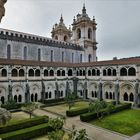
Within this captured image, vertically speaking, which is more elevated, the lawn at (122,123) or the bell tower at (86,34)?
the bell tower at (86,34)

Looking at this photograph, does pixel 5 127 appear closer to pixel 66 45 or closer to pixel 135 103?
pixel 135 103

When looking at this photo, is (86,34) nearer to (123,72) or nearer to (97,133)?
(123,72)

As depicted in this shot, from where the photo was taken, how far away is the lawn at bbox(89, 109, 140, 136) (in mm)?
20125

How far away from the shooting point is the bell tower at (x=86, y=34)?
194ft

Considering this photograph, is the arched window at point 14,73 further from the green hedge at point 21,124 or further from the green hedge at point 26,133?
the green hedge at point 26,133

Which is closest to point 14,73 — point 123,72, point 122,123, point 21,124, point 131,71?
point 21,124

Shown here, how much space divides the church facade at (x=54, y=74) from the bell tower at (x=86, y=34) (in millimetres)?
5974

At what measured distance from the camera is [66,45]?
54594 mm

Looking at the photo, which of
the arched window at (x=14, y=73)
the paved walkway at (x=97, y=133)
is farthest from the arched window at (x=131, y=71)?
the arched window at (x=14, y=73)

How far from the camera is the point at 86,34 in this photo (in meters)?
59.4

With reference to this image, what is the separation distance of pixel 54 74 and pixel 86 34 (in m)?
24.8

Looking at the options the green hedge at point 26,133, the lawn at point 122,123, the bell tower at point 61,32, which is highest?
the bell tower at point 61,32

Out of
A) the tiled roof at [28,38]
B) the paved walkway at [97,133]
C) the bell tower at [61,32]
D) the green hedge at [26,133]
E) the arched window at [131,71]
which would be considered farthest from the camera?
the bell tower at [61,32]

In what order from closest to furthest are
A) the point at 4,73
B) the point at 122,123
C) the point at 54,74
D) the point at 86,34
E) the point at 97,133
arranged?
the point at 97,133
the point at 122,123
the point at 4,73
the point at 54,74
the point at 86,34
